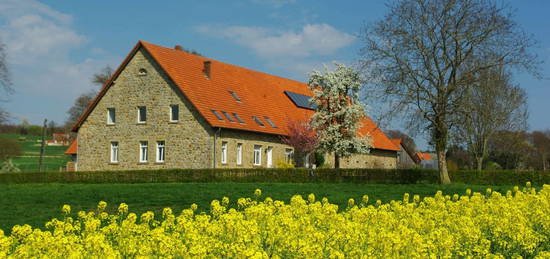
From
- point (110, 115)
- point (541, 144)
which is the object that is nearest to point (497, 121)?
point (110, 115)

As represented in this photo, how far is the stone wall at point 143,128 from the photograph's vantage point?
1499 inches

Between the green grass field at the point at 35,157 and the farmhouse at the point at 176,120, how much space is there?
85.9 ft

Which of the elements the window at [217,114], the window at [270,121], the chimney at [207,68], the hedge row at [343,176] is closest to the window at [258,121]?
the window at [270,121]

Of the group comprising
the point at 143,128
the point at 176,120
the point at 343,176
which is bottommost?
the point at 343,176

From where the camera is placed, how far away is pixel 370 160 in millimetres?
54125

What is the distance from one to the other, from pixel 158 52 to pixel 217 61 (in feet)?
21.9

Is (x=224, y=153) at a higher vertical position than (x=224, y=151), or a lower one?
lower

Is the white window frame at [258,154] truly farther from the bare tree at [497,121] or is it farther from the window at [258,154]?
the bare tree at [497,121]

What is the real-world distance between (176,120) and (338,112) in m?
11.6

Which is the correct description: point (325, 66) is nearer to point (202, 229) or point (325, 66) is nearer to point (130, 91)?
point (130, 91)

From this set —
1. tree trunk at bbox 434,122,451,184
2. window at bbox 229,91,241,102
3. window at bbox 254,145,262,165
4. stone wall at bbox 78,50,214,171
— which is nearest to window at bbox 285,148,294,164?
window at bbox 254,145,262,165

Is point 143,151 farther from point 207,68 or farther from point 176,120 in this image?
point 207,68

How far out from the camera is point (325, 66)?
44.8 metres

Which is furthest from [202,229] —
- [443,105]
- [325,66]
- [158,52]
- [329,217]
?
[325,66]
